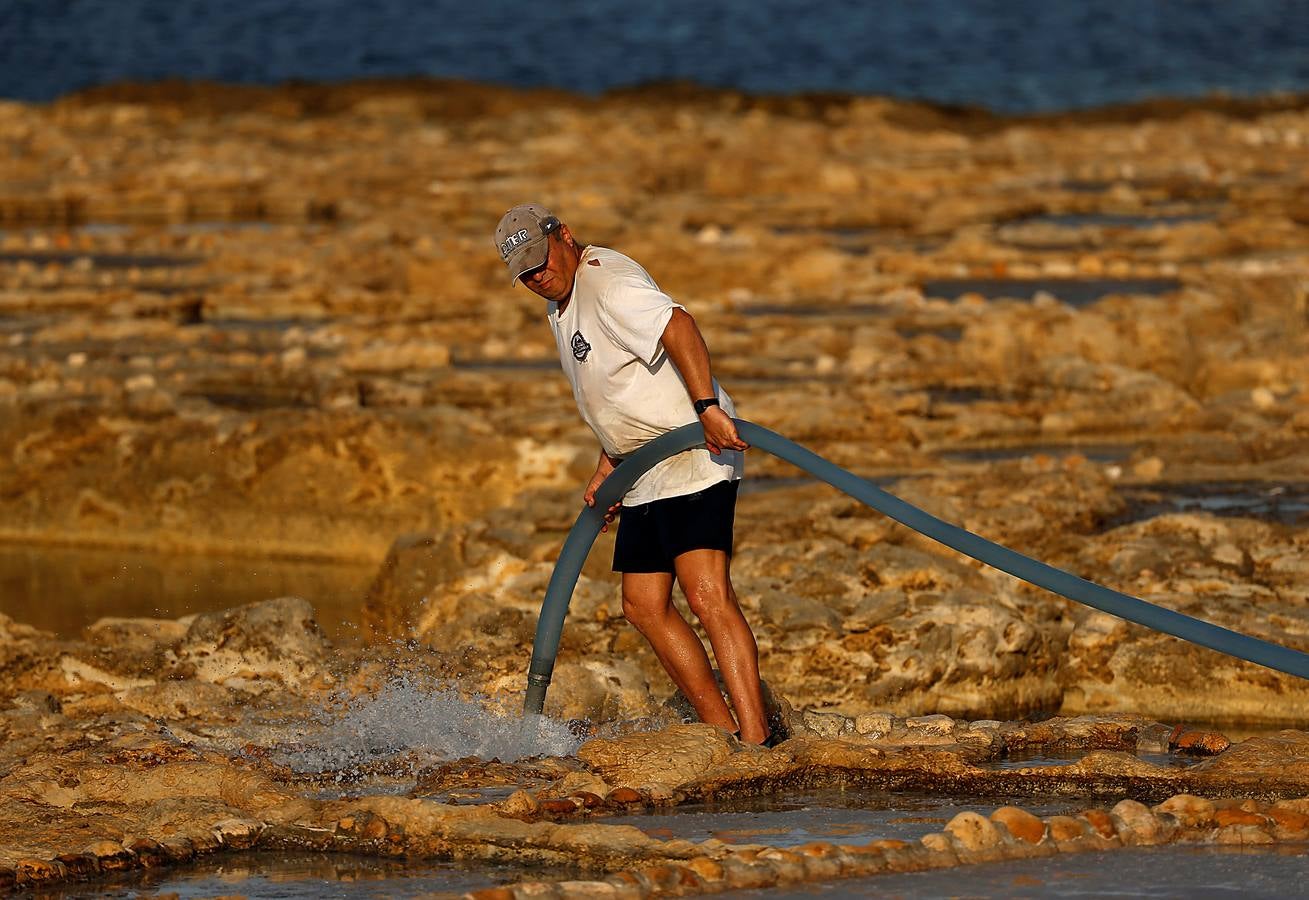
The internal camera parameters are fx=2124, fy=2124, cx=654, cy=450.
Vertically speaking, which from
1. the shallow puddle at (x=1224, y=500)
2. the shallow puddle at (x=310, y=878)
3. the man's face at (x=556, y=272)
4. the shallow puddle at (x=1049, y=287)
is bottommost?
the shallow puddle at (x=310, y=878)

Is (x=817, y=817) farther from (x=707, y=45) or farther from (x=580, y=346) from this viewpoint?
(x=707, y=45)

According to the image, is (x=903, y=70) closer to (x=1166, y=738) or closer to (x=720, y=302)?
(x=720, y=302)

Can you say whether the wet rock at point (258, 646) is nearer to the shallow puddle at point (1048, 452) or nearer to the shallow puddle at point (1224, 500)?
the shallow puddle at point (1224, 500)

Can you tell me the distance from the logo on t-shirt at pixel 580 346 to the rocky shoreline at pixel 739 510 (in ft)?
3.53

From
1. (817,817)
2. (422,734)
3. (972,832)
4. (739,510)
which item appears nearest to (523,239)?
(422,734)

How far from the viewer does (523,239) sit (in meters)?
5.69

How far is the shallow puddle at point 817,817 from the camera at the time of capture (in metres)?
5.09

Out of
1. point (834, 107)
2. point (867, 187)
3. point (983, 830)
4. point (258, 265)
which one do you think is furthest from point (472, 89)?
point (983, 830)

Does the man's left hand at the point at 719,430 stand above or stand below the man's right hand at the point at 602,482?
above

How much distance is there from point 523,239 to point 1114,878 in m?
2.28

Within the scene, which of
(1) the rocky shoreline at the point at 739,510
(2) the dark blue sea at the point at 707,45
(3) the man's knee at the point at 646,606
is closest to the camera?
(1) the rocky shoreline at the point at 739,510

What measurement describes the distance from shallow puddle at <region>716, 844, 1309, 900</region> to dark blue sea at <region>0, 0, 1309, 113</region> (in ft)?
151

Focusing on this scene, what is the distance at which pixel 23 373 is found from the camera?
1338 cm

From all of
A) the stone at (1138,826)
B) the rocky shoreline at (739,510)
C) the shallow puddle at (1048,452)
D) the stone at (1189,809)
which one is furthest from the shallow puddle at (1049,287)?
the stone at (1138,826)
